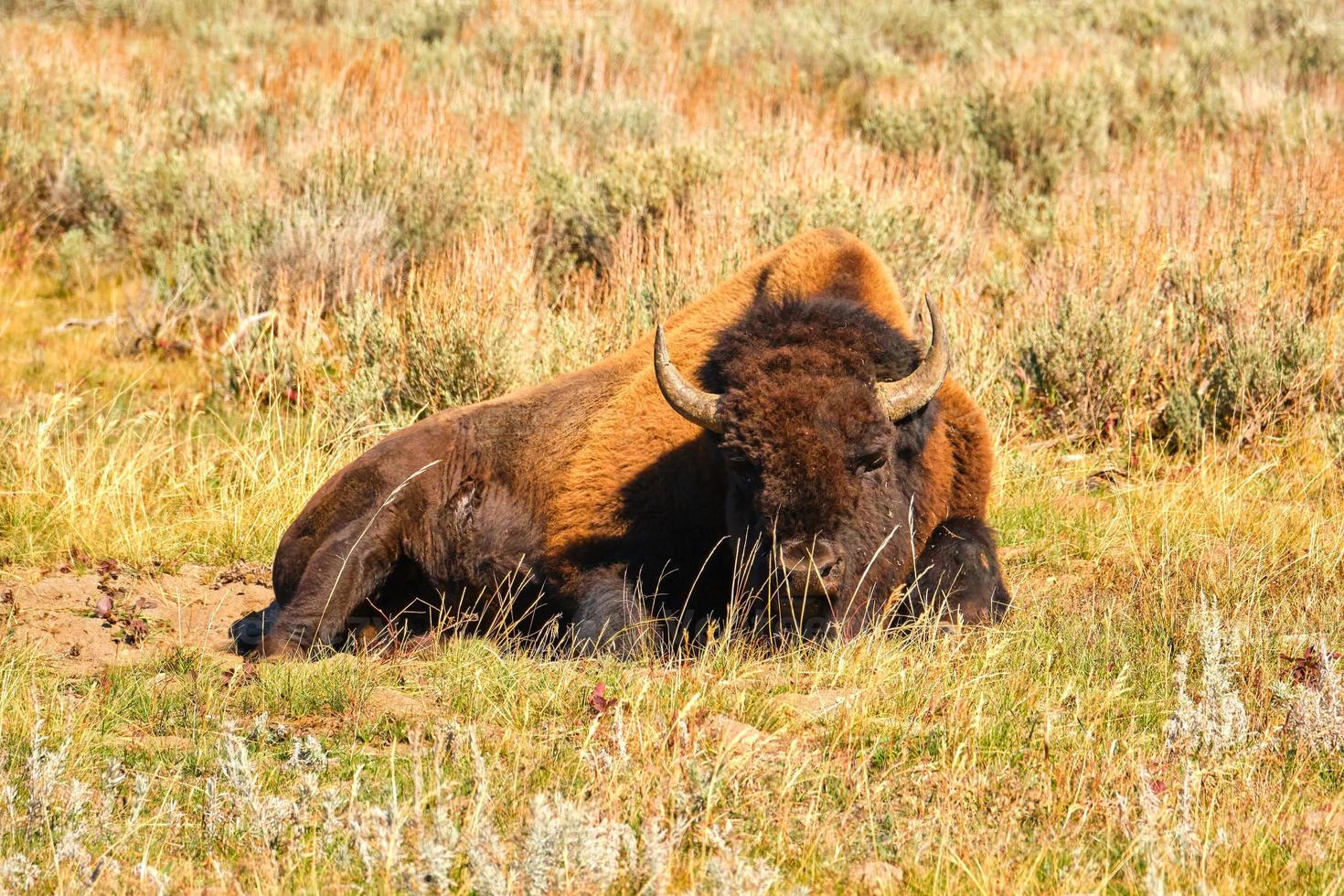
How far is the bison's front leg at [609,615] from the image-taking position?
4973 mm

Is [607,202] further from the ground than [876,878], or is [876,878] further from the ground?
[876,878]

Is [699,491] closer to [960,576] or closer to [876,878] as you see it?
[960,576]

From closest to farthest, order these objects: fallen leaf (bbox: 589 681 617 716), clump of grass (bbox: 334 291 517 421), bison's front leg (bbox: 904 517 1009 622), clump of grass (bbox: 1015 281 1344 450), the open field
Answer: the open field < fallen leaf (bbox: 589 681 617 716) < bison's front leg (bbox: 904 517 1009 622) < clump of grass (bbox: 1015 281 1344 450) < clump of grass (bbox: 334 291 517 421)

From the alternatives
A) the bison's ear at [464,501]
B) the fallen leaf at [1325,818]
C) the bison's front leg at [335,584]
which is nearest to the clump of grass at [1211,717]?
the fallen leaf at [1325,818]

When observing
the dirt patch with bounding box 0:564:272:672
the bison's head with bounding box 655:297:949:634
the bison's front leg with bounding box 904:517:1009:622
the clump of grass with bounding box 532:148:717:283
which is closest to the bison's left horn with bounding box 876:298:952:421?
the bison's head with bounding box 655:297:949:634

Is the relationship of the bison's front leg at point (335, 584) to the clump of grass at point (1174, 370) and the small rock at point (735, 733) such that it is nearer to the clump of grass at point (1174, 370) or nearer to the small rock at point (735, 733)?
the small rock at point (735, 733)

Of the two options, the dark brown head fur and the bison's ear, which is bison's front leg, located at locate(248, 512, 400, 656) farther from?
the dark brown head fur

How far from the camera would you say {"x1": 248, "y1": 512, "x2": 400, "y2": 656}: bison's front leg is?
550 cm

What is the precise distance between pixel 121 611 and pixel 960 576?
3.32 m

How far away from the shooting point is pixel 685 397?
4.72m

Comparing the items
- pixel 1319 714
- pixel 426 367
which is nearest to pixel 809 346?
pixel 1319 714

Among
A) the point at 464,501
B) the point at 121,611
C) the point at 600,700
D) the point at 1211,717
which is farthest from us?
the point at 464,501

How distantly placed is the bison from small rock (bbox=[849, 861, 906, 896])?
131 cm

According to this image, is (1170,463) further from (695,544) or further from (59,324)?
(59,324)
